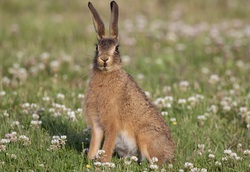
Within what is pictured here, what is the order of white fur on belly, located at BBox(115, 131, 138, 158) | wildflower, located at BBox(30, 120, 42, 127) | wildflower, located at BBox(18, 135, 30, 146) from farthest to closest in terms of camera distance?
1. wildflower, located at BBox(30, 120, 42, 127)
2. wildflower, located at BBox(18, 135, 30, 146)
3. white fur on belly, located at BBox(115, 131, 138, 158)

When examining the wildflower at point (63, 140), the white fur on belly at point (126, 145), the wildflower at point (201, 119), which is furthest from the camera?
the wildflower at point (201, 119)

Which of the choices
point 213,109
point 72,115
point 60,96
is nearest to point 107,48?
point 72,115

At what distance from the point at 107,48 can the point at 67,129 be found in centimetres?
165

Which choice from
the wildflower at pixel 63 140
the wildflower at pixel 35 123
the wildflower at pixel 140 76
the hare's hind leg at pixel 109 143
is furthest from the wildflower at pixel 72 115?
the wildflower at pixel 140 76

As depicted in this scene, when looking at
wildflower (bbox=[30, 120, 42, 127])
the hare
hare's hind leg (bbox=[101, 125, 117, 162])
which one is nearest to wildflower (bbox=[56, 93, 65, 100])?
wildflower (bbox=[30, 120, 42, 127])

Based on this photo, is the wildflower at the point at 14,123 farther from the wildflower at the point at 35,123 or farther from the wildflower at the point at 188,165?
the wildflower at the point at 188,165

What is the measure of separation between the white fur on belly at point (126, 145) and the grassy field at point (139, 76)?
0.47 feet

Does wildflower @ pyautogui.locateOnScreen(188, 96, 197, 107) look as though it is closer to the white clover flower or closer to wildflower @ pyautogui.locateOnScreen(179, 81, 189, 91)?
wildflower @ pyautogui.locateOnScreen(179, 81, 189, 91)

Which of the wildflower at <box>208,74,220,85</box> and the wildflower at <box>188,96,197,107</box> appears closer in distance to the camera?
the wildflower at <box>188,96,197,107</box>

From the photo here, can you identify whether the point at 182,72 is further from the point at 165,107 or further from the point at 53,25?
the point at 53,25

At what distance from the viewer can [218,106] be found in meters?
8.77

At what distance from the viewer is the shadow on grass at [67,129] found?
6.93 m

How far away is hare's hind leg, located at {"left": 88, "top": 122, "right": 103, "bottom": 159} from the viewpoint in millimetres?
6320

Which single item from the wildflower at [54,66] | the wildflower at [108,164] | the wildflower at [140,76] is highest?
the wildflower at [54,66]
